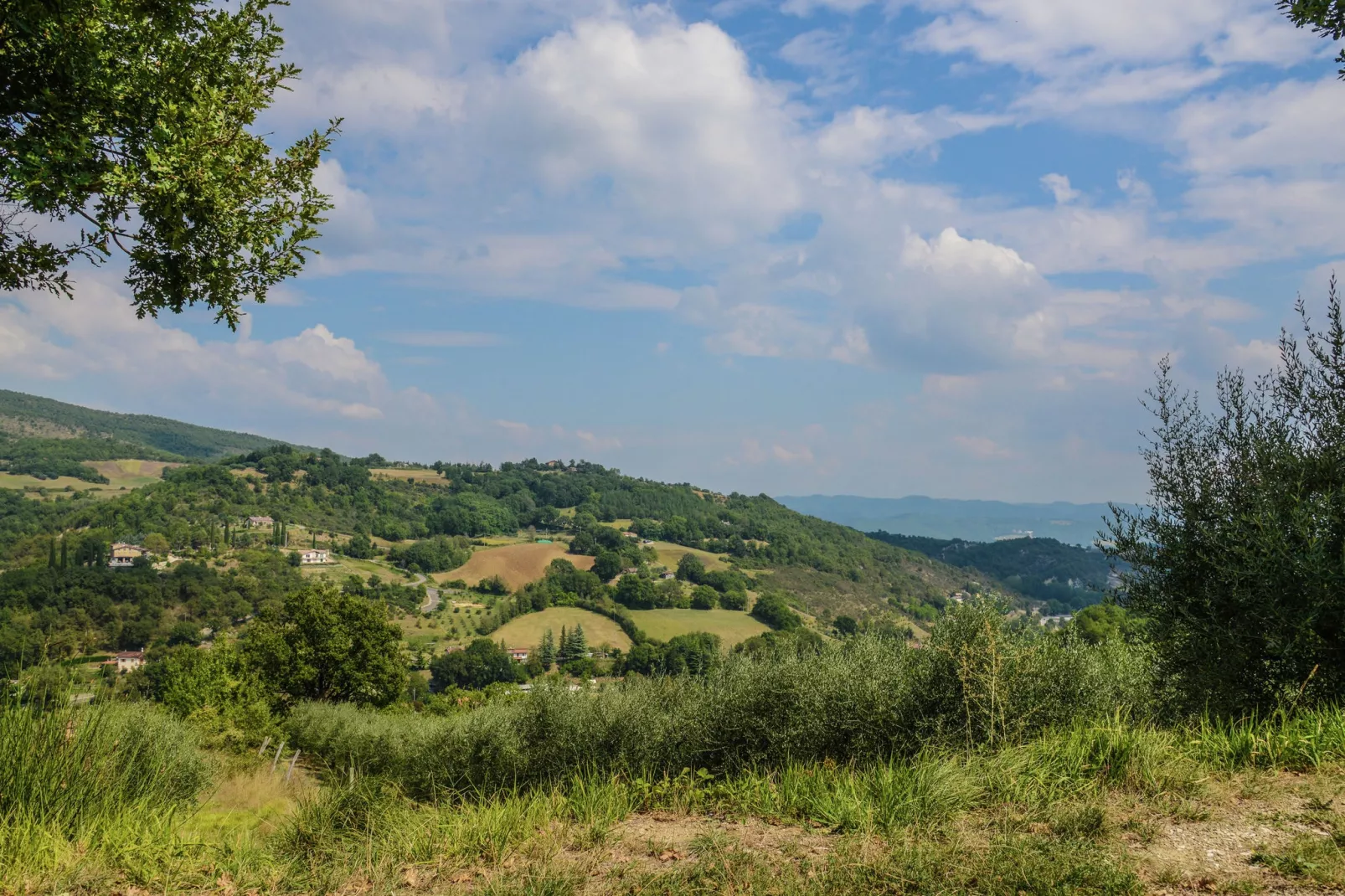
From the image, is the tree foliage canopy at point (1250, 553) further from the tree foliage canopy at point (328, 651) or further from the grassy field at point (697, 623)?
the grassy field at point (697, 623)

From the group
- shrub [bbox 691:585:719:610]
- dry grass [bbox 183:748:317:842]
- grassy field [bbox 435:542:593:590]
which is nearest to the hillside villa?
grassy field [bbox 435:542:593:590]

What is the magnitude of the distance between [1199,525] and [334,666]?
38766 millimetres

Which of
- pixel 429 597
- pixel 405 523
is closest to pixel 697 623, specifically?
pixel 429 597

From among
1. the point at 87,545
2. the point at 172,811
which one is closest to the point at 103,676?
the point at 172,811

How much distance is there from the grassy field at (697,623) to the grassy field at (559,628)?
4.21m

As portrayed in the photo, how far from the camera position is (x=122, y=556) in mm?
105375

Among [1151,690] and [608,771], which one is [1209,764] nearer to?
[1151,690]

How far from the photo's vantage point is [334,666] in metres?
37.2

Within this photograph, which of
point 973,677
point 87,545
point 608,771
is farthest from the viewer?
point 87,545

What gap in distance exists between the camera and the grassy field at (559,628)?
96.4 m

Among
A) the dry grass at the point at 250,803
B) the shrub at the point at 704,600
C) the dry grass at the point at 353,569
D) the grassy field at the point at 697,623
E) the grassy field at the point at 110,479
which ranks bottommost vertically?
the dry grass at the point at 353,569

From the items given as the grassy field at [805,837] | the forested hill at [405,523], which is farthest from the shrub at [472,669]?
the grassy field at [805,837]

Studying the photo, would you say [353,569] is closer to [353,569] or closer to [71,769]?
[353,569]

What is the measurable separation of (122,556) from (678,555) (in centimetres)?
9433
